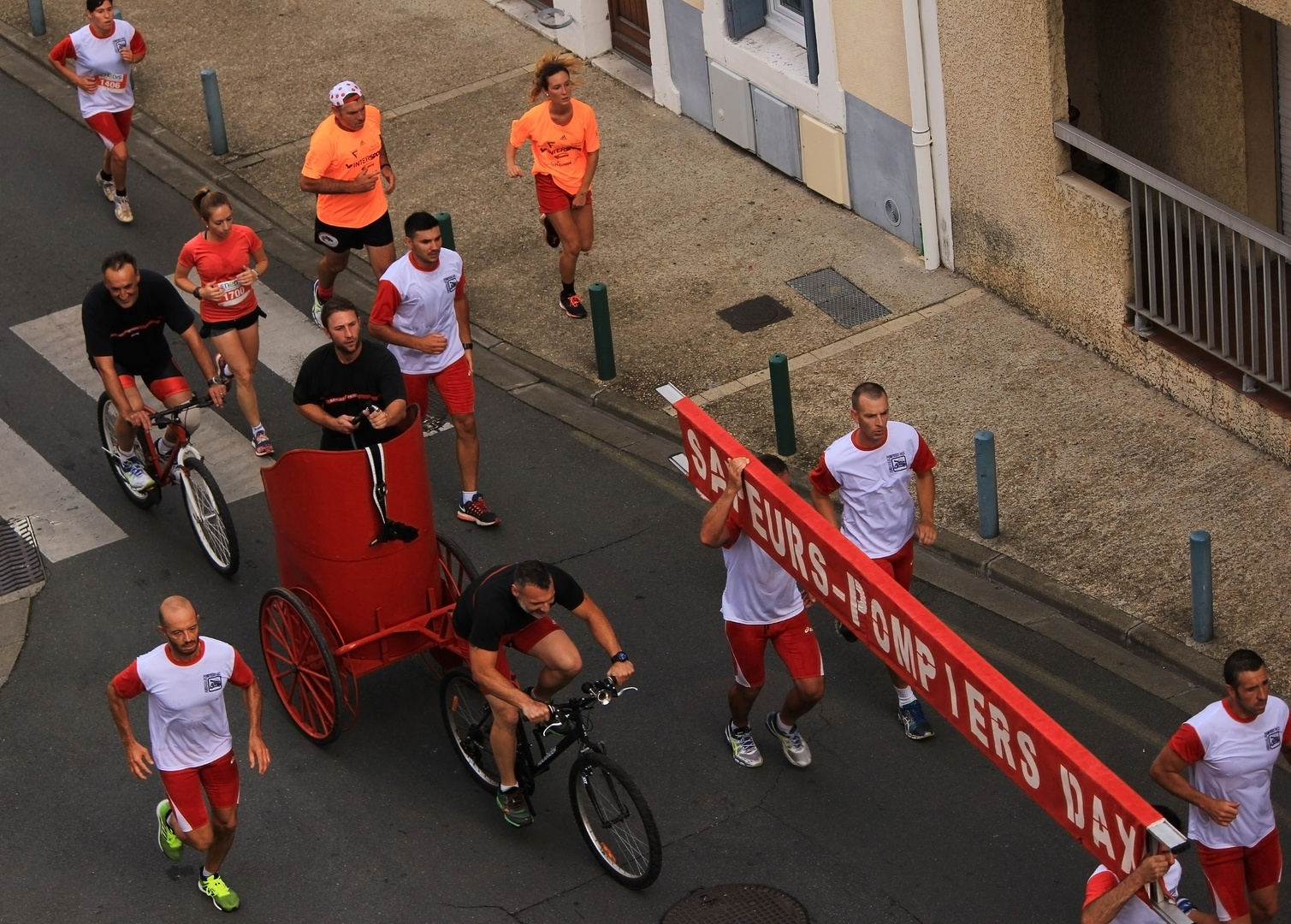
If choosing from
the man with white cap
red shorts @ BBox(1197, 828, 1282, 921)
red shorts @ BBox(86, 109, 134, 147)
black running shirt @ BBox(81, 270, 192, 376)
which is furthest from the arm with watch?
red shorts @ BBox(86, 109, 134, 147)

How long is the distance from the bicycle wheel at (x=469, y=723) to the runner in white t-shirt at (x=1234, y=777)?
3170 mm

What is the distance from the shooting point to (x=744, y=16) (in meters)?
14.9

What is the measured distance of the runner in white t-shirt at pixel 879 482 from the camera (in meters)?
8.82

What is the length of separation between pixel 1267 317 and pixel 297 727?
6.11 metres

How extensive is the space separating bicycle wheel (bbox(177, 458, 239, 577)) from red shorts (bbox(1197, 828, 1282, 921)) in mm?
5651

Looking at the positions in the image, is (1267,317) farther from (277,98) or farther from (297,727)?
(277,98)

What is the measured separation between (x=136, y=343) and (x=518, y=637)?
3.57 m

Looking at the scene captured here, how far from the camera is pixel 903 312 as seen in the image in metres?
13.2

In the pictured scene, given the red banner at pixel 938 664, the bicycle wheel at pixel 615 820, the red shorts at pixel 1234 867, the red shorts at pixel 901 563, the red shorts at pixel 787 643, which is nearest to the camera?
the red banner at pixel 938 664

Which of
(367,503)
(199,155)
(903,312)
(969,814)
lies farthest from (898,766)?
(199,155)

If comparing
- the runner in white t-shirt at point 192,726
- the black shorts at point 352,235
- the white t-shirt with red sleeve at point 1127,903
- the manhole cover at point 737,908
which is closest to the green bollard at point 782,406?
the black shorts at point 352,235

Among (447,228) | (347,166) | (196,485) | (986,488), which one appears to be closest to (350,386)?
(196,485)

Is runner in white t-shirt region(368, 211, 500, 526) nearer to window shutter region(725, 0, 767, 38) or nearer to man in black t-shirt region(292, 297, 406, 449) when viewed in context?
man in black t-shirt region(292, 297, 406, 449)

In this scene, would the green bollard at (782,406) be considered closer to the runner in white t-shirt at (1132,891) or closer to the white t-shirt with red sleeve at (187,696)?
the white t-shirt with red sleeve at (187,696)
